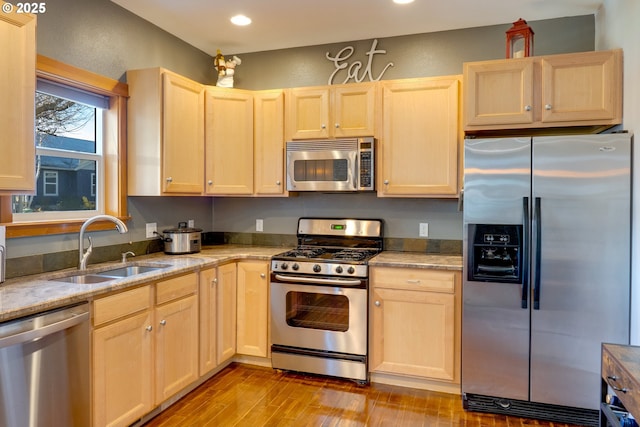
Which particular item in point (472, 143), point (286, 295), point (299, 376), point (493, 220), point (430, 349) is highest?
point (472, 143)

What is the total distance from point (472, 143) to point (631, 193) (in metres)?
0.91

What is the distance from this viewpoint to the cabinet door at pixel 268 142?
3510 mm

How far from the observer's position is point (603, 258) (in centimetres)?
246

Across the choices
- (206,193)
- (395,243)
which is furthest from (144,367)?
(395,243)

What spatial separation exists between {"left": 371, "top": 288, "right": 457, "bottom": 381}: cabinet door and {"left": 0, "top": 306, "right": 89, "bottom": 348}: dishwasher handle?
1836 mm

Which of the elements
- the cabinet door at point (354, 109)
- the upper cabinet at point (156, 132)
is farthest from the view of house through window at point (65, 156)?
the cabinet door at point (354, 109)

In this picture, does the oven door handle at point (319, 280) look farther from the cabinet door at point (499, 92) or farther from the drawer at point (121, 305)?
the cabinet door at point (499, 92)

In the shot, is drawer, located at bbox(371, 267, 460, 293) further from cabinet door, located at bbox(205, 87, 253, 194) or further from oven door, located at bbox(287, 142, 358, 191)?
cabinet door, located at bbox(205, 87, 253, 194)

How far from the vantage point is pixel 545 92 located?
2678 mm

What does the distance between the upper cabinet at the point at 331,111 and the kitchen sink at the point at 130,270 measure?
147 cm

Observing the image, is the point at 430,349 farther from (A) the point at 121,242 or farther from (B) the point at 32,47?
(B) the point at 32,47

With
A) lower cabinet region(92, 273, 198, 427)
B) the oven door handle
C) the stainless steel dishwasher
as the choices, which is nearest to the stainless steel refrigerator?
the oven door handle

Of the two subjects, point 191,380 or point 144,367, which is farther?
point 191,380

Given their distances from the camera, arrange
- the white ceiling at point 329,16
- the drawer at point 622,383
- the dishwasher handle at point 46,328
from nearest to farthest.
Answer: the drawer at point 622,383
the dishwasher handle at point 46,328
the white ceiling at point 329,16
